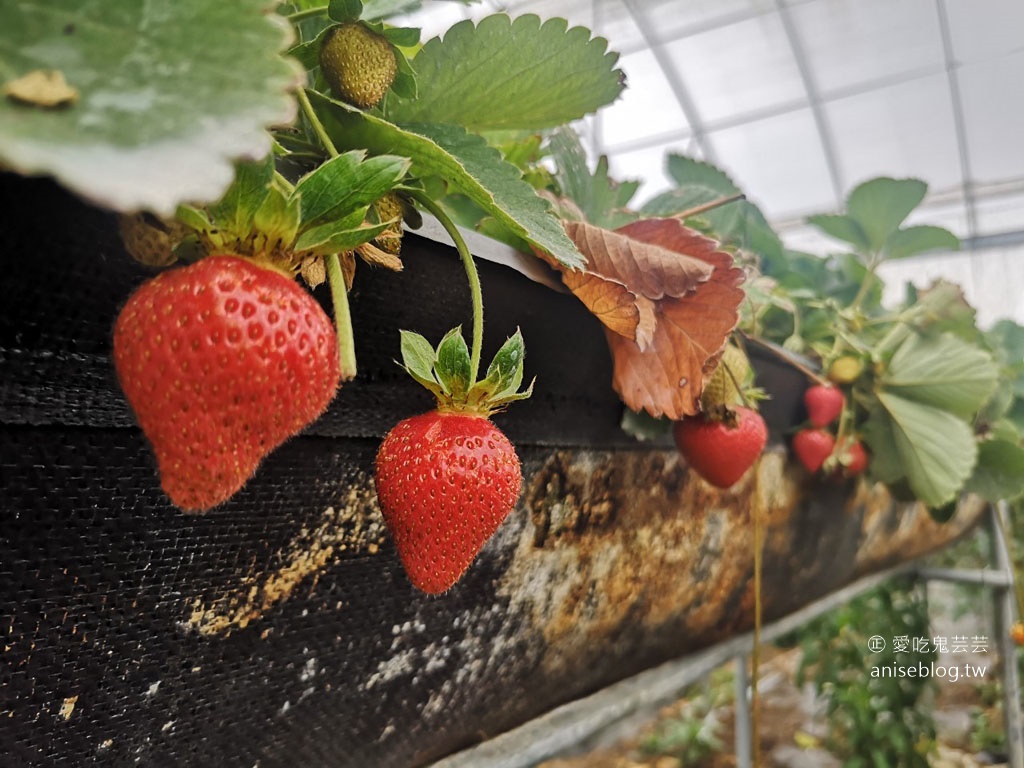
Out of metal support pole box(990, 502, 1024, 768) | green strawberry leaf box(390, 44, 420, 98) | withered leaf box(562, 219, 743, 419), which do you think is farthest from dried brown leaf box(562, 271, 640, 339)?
metal support pole box(990, 502, 1024, 768)

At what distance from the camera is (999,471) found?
85 cm

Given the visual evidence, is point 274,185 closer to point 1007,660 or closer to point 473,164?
point 473,164

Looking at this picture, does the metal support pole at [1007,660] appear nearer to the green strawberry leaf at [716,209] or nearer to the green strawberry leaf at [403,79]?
the green strawberry leaf at [716,209]

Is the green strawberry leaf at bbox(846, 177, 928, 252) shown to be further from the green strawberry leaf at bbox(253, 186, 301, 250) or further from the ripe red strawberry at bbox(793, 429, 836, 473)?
the green strawberry leaf at bbox(253, 186, 301, 250)

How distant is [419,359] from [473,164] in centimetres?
8

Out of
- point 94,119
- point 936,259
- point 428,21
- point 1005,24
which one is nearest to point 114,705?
point 94,119

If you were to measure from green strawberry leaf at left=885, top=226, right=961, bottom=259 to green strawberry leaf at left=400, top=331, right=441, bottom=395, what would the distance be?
2.54ft

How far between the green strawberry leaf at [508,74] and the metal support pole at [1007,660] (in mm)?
1311

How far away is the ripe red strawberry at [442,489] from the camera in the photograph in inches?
10.0

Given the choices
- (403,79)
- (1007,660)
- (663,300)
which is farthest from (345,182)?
(1007,660)

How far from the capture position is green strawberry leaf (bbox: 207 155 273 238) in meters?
0.19

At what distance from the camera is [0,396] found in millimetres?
216

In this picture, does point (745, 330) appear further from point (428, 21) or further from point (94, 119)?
point (428, 21)

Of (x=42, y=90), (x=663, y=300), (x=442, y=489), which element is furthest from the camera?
(x=663, y=300)
